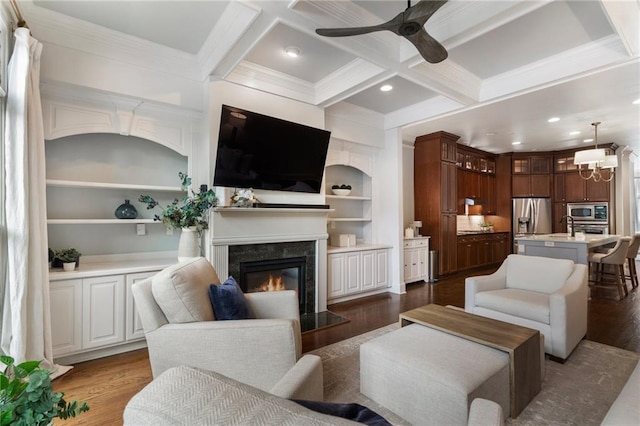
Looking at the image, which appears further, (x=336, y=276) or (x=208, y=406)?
(x=336, y=276)

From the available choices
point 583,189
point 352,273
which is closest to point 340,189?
point 352,273

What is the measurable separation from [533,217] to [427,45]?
700 centimetres

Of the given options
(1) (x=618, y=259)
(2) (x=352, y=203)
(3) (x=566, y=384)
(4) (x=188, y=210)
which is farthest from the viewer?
(2) (x=352, y=203)

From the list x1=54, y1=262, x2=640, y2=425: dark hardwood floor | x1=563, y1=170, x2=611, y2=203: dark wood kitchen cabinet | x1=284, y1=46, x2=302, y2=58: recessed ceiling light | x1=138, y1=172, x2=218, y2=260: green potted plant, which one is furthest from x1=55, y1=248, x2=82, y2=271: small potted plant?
x1=563, y1=170, x2=611, y2=203: dark wood kitchen cabinet

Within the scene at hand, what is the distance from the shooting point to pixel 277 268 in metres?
3.66

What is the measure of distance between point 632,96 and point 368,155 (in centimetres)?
352

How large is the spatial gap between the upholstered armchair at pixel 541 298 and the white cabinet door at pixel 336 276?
1.68 m

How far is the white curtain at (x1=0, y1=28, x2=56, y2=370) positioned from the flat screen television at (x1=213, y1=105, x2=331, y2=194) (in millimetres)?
1400

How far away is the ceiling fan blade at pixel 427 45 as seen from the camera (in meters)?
2.19

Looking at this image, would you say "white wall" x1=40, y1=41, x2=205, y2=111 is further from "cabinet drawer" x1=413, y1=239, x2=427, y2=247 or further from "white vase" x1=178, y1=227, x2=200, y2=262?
"cabinet drawer" x1=413, y1=239, x2=427, y2=247

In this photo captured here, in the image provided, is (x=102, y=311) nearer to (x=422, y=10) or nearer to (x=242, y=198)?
(x=242, y=198)

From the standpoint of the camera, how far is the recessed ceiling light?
119 inches

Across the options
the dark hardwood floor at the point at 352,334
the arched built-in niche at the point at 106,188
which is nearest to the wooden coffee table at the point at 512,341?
the dark hardwood floor at the point at 352,334

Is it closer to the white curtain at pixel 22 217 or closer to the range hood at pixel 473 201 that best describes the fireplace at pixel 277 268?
the white curtain at pixel 22 217
